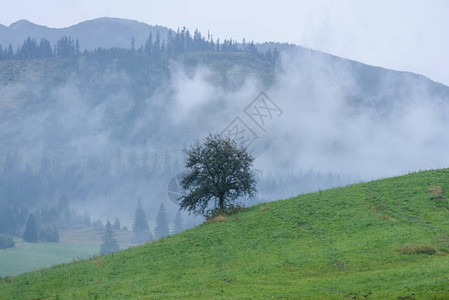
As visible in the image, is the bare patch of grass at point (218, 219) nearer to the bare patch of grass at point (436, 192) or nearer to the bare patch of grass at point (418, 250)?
the bare patch of grass at point (436, 192)

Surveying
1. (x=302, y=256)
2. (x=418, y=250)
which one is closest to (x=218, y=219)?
(x=302, y=256)

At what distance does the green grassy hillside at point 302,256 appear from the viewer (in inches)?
1093

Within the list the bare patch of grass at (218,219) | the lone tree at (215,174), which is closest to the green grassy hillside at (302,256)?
the bare patch of grass at (218,219)

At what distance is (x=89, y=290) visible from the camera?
112ft

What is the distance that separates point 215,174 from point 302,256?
2834 centimetres

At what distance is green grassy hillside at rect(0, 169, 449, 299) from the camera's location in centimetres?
2775

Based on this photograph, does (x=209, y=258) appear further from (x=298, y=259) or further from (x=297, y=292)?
(x=297, y=292)

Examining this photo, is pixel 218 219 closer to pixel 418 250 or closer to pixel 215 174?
pixel 215 174

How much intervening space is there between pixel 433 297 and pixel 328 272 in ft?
29.0

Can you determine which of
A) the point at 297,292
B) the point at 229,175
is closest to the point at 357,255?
the point at 297,292

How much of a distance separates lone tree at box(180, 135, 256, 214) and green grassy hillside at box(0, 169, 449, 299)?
838cm

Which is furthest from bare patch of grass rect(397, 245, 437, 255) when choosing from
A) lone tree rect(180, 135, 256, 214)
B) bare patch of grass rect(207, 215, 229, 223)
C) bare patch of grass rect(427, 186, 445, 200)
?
lone tree rect(180, 135, 256, 214)

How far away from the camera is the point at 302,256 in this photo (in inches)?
1385

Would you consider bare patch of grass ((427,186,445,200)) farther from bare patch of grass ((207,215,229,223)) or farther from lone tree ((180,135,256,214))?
lone tree ((180,135,256,214))
